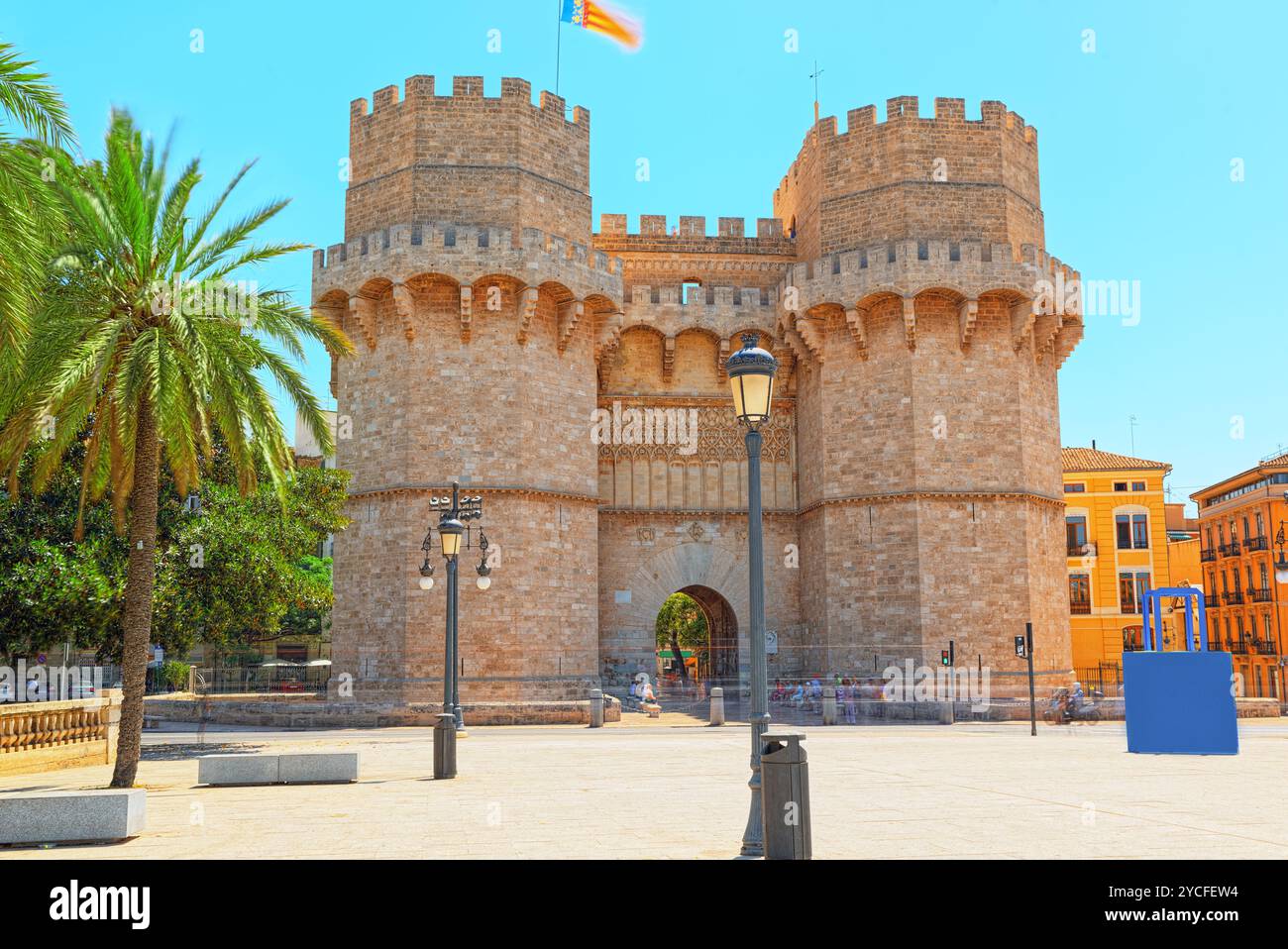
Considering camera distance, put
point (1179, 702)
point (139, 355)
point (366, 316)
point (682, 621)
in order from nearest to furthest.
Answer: point (139, 355) < point (1179, 702) < point (366, 316) < point (682, 621)

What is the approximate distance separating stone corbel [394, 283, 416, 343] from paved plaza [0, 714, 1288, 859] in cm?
1099

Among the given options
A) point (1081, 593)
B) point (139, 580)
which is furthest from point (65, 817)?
point (1081, 593)

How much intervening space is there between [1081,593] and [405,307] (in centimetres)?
2998

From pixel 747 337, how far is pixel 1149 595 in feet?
35.5

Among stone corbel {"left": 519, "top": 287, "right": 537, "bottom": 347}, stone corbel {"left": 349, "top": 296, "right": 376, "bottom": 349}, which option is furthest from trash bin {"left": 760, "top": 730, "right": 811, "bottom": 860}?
stone corbel {"left": 349, "top": 296, "right": 376, "bottom": 349}

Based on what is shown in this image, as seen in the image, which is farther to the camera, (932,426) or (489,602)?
(932,426)

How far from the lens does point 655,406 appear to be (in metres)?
31.2

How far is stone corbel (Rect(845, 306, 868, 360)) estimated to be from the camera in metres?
28.4

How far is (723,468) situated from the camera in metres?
31.2

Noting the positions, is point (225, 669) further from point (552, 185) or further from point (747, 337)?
point (747, 337)

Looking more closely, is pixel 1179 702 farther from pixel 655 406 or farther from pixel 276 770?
pixel 655 406

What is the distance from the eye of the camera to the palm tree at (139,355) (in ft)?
41.2

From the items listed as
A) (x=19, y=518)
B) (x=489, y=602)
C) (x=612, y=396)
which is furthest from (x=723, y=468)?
(x=19, y=518)
